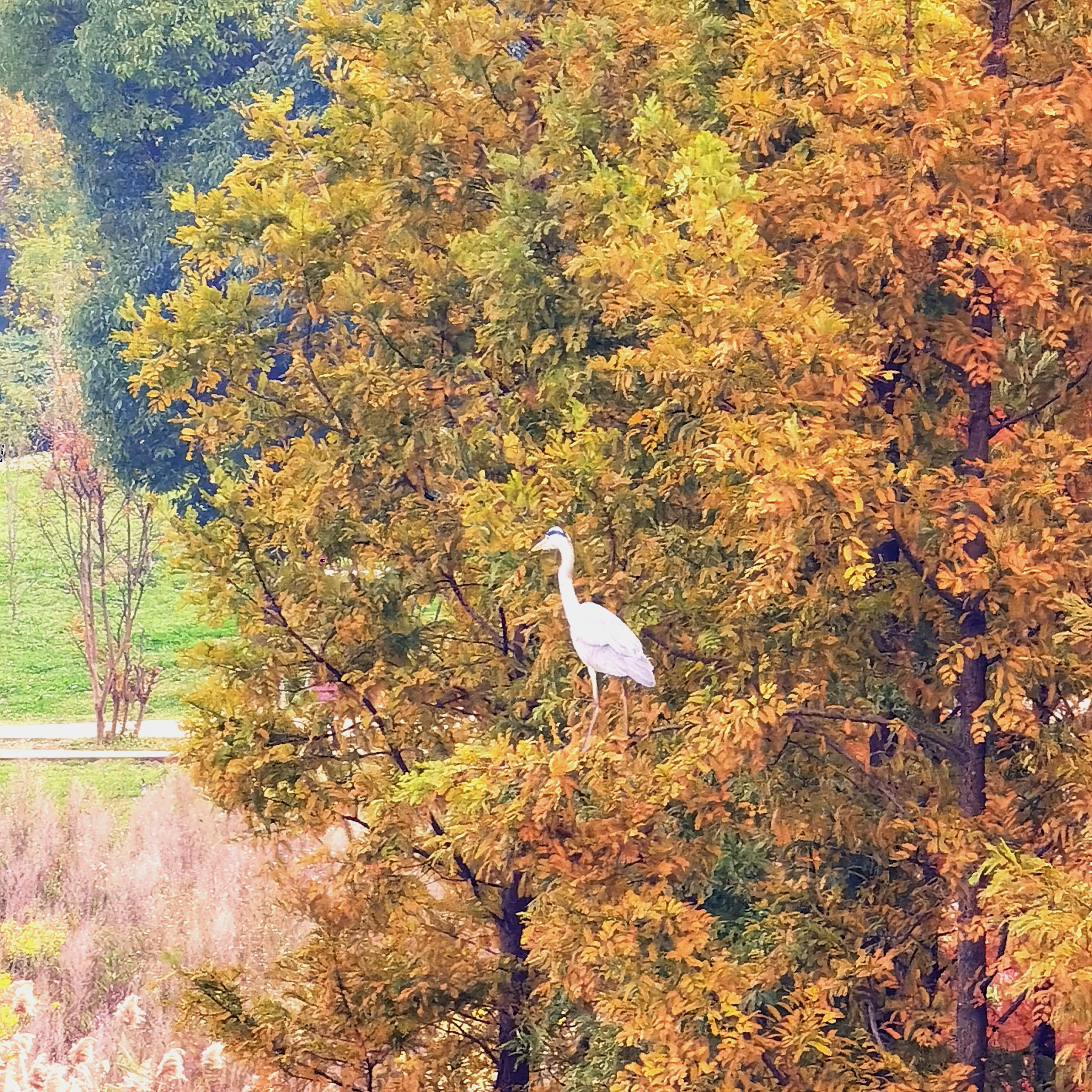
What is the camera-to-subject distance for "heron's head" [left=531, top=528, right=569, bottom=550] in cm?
619

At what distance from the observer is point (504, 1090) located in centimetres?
819

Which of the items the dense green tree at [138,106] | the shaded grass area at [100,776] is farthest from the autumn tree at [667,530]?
the dense green tree at [138,106]

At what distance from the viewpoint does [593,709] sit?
657 cm

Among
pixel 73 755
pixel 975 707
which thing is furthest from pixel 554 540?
pixel 73 755

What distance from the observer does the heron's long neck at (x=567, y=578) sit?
6.21 metres

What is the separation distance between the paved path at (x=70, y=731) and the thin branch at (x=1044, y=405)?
1727 cm

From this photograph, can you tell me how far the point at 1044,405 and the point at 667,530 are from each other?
156 centimetres

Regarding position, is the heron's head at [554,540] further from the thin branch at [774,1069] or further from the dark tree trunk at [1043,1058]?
the dark tree trunk at [1043,1058]

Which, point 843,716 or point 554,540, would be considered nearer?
point 843,716

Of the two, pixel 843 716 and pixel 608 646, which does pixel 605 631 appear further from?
pixel 843 716

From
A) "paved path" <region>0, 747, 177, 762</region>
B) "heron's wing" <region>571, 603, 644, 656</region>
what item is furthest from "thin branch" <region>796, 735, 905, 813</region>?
"paved path" <region>0, 747, 177, 762</region>

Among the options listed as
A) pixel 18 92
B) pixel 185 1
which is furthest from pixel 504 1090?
pixel 18 92

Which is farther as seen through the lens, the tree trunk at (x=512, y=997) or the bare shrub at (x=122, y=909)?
the bare shrub at (x=122, y=909)

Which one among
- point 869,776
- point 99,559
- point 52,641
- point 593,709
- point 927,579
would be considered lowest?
point 869,776
